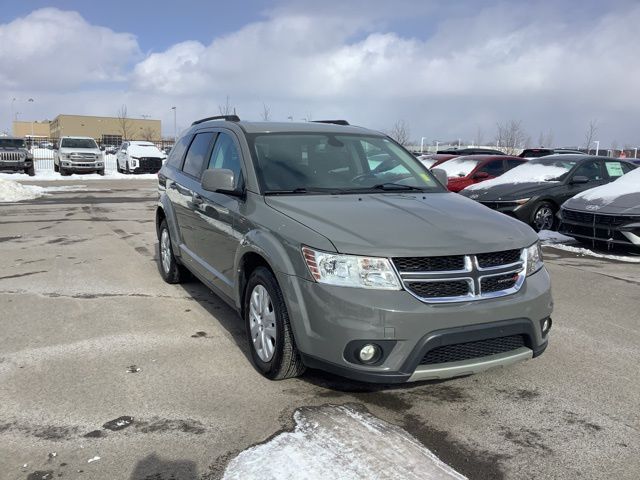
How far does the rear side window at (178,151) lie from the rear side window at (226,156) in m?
1.08

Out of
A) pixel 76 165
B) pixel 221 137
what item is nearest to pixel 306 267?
pixel 221 137

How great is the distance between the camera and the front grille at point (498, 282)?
10.9ft

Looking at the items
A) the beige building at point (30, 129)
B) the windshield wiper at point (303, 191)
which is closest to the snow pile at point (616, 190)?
the windshield wiper at point (303, 191)

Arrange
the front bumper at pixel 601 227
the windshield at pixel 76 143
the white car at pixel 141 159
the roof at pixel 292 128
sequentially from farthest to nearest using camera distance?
the white car at pixel 141 159, the windshield at pixel 76 143, the front bumper at pixel 601 227, the roof at pixel 292 128

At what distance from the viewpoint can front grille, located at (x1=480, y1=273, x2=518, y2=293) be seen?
3309mm

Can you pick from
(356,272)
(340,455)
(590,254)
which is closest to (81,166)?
(590,254)

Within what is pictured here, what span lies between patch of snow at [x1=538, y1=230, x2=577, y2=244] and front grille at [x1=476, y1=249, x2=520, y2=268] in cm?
671

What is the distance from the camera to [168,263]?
6375 millimetres

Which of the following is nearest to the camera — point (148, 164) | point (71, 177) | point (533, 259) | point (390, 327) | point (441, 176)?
point (390, 327)

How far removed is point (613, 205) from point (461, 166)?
674cm

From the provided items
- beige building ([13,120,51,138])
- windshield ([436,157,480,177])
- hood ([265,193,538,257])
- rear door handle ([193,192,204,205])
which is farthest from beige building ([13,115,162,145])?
hood ([265,193,538,257])

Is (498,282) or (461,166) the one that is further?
(461,166)

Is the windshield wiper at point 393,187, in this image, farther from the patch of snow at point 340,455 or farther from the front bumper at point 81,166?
the front bumper at point 81,166

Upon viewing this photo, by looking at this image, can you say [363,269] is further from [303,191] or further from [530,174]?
[530,174]
